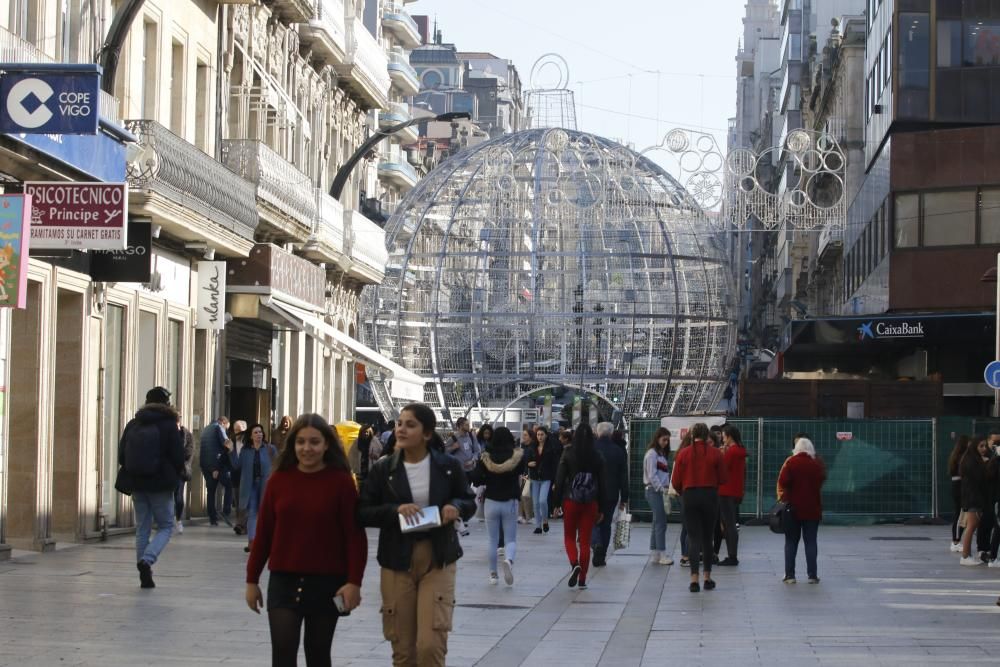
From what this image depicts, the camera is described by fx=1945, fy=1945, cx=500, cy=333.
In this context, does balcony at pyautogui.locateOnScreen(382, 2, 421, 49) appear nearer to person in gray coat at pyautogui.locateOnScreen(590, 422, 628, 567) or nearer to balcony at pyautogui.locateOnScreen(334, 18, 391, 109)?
balcony at pyautogui.locateOnScreen(334, 18, 391, 109)

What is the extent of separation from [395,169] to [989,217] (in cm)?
3165

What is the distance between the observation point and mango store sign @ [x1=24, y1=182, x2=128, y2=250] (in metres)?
18.3

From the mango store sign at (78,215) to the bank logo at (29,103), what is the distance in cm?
174

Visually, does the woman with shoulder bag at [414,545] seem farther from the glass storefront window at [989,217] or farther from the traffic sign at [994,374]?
the glass storefront window at [989,217]

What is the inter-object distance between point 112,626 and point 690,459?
6438 millimetres

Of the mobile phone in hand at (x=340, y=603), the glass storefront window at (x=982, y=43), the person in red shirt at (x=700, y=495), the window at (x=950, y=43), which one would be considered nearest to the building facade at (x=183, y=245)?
the person in red shirt at (x=700, y=495)

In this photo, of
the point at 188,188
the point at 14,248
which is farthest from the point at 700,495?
the point at 188,188

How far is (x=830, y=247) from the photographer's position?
6031 centimetres

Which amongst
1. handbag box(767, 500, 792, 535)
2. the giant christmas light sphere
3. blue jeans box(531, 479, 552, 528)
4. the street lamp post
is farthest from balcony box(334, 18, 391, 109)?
handbag box(767, 500, 792, 535)

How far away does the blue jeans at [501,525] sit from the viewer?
57.6ft

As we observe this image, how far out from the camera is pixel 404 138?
68.4m

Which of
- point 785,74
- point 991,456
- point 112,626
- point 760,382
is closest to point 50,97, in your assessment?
→ point 112,626

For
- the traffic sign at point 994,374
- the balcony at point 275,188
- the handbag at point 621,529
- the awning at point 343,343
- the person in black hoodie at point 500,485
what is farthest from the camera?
the awning at point 343,343

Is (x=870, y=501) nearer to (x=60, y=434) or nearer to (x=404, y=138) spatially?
(x=60, y=434)
